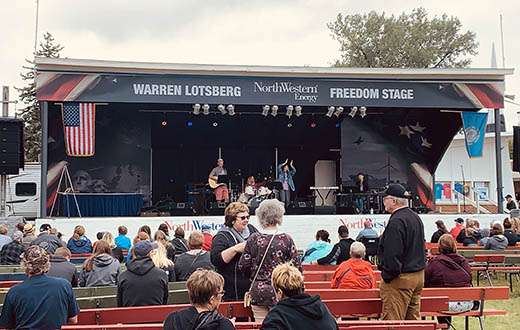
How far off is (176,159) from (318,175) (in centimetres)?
507

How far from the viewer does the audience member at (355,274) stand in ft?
17.8

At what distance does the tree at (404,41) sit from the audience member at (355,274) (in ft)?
105

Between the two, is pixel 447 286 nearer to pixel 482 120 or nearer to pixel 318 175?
pixel 482 120

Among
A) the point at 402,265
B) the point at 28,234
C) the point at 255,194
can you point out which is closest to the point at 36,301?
the point at 402,265

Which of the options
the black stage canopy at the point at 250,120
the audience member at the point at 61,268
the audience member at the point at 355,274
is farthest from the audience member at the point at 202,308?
the black stage canopy at the point at 250,120

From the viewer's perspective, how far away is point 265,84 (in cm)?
1484

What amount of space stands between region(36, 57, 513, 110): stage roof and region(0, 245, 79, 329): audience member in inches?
419

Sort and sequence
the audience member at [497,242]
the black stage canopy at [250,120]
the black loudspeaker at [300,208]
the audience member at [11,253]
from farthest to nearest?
the black loudspeaker at [300,208] < the black stage canopy at [250,120] < the audience member at [497,242] < the audience member at [11,253]

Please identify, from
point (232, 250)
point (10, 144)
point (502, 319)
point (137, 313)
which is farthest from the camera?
point (10, 144)

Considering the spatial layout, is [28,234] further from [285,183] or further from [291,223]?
[285,183]

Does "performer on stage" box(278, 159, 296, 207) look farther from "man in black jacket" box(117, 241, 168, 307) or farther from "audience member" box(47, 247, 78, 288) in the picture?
"man in black jacket" box(117, 241, 168, 307)

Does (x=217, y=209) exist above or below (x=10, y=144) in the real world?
below

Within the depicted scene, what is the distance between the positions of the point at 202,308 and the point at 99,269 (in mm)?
3107

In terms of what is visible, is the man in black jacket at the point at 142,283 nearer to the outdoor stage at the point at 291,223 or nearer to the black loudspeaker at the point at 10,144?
the outdoor stage at the point at 291,223
